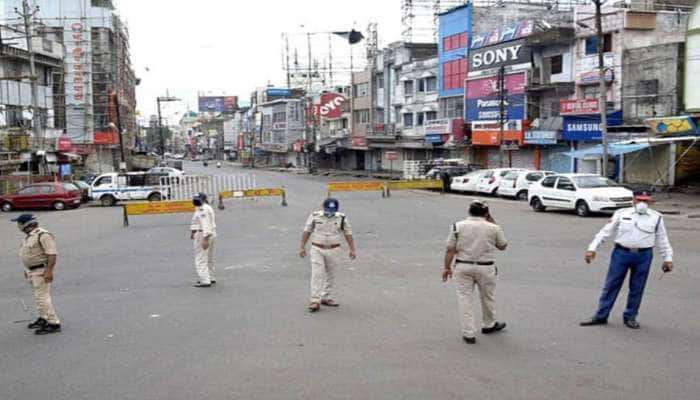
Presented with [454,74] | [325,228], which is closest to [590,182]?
[325,228]

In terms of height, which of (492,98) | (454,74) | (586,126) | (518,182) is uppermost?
(454,74)

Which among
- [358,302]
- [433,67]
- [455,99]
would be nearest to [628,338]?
[358,302]

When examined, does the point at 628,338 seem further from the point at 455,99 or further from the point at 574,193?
the point at 455,99

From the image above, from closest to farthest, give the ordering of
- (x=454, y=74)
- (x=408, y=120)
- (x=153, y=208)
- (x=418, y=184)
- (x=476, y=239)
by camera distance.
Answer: (x=476, y=239) → (x=153, y=208) → (x=418, y=184) → (x=454, y=74) → (x=408, y=120)

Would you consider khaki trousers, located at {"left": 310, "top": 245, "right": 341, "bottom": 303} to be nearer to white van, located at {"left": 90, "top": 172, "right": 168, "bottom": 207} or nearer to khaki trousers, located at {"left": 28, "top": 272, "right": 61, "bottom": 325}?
khaki trousers, located at {"left": 28, "top": 272, "right": 61, "bottom": 325}

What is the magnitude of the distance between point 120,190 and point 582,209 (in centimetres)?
2291

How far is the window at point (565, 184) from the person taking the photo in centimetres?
2500

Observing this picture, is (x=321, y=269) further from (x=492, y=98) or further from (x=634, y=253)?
(x=492, y=98)

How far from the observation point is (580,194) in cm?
2434

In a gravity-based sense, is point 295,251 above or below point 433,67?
below

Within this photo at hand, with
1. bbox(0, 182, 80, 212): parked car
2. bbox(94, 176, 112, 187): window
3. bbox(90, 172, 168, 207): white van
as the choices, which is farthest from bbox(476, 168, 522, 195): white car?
bbox(0, 182, 80, 212): parked car

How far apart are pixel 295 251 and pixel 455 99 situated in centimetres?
4280

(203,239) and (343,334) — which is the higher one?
(203,239)

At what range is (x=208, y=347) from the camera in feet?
25.1
